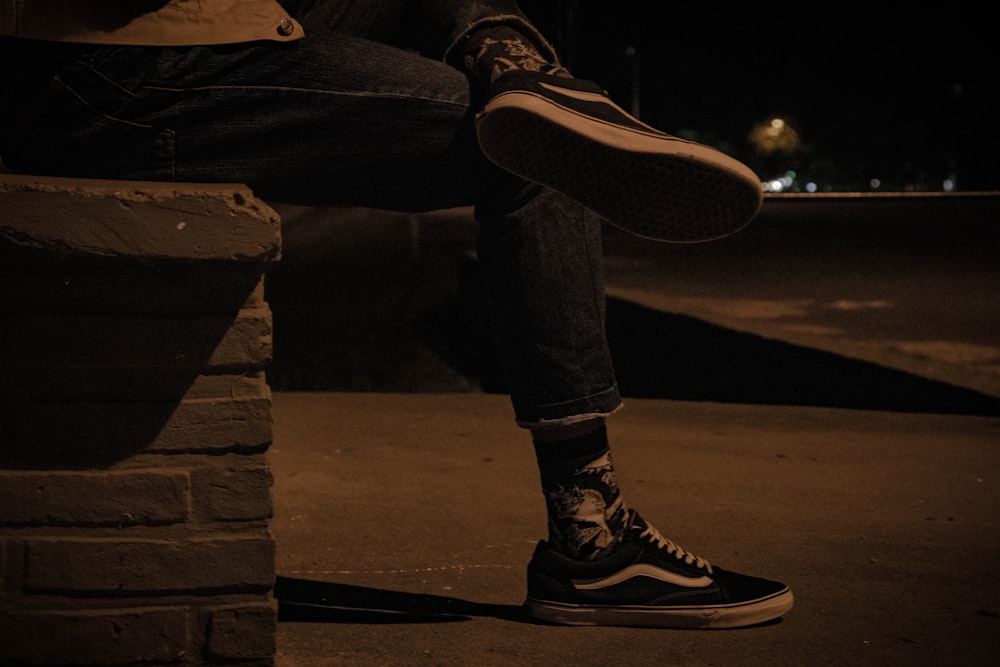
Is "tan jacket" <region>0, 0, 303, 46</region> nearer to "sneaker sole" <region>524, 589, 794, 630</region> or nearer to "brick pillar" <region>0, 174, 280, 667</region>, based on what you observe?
"brick pillar" <region>0, 174, 280, 667</region>

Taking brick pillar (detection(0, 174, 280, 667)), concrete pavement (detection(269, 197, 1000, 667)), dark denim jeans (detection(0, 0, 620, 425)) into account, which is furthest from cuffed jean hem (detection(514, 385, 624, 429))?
brick pillar (detection(0, 174, 280, 667))

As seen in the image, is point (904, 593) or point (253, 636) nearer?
point (253, 636)

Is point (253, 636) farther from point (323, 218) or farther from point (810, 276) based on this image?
point (323, 218)

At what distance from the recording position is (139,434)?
2047 millimetres

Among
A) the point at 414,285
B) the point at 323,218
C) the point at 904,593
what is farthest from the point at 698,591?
the point at 323,218

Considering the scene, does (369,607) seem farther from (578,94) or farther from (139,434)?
(578,94)

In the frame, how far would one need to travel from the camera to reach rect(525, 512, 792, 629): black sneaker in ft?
8.58

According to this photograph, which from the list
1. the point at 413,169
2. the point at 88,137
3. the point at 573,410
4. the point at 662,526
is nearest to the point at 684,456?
the point at 662,526

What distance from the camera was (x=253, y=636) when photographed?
82.7 inches

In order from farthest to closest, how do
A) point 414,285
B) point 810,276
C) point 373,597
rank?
1. point 810,276
2. point 414,285
3. point 373,597

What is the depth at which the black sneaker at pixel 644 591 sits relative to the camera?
2615 millimetres

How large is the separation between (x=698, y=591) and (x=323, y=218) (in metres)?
10.4

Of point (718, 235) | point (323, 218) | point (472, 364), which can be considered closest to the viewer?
point (718, 235)

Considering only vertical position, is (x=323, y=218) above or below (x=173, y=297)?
below
